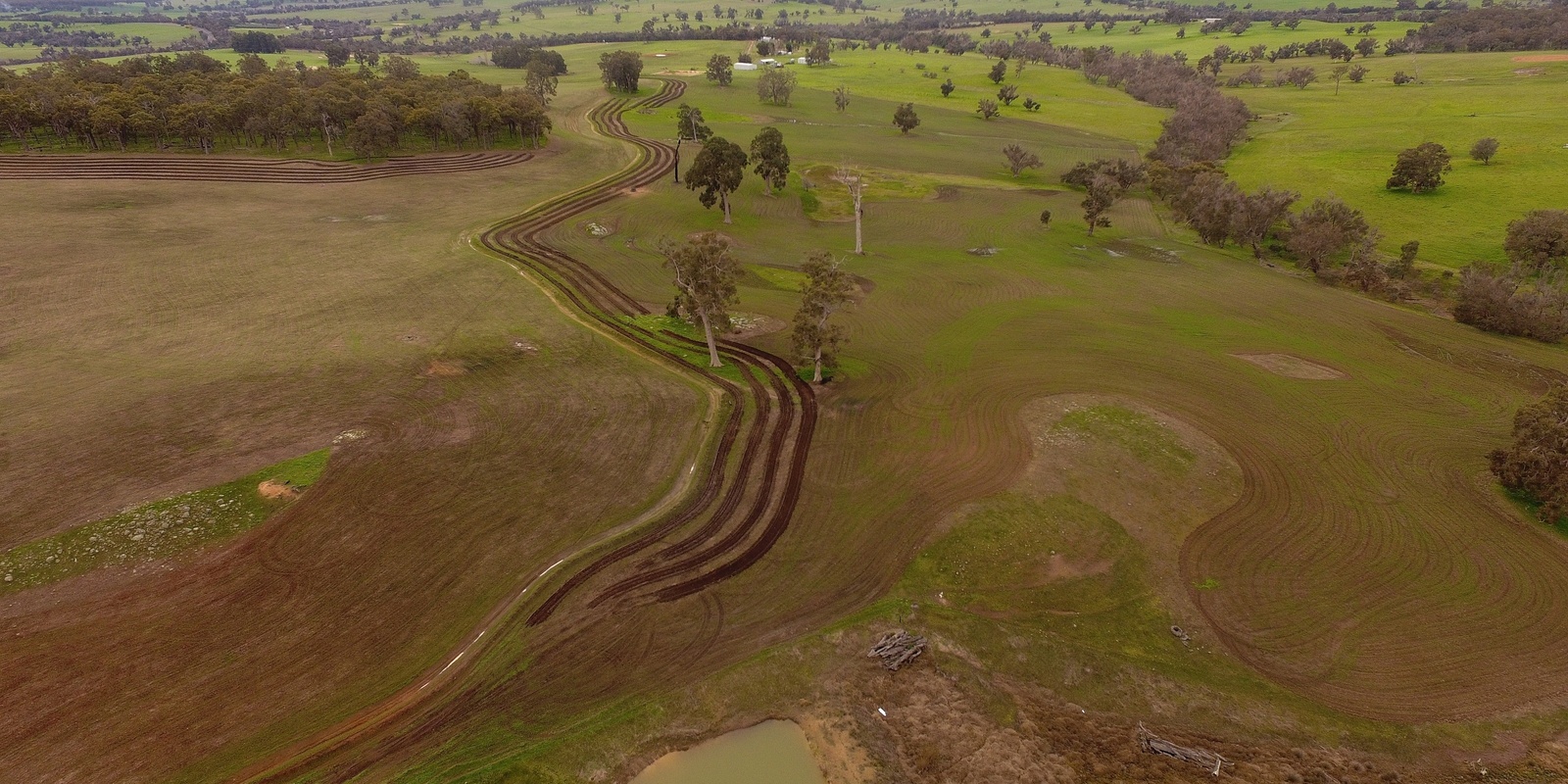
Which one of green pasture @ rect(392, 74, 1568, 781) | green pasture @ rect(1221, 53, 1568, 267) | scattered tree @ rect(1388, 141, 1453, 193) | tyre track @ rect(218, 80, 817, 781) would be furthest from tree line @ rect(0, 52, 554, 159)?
scattered tree @ rect(1388, 141, 1453, 193)

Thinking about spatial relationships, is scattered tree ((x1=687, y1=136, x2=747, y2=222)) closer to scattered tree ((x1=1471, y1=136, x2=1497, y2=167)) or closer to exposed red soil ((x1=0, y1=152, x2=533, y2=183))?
exposed red soil ((x1=0, y1=152, x2=533, y2=183))

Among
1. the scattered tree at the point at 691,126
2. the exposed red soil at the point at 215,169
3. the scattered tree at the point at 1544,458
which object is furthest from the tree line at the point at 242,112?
the scattered tree at the point at 1544,458

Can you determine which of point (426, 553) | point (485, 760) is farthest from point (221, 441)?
point (485, 760)

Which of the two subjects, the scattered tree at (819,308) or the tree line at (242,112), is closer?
the scattered tree at (819,308)

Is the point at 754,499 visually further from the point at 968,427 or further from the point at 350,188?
the point at 350,188

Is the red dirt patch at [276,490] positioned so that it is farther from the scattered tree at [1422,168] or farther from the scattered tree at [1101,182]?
the scattered tree at [1422,168]

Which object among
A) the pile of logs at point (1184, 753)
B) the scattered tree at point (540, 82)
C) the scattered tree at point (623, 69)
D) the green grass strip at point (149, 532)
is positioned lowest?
the pile of logs at point (1184, 753)

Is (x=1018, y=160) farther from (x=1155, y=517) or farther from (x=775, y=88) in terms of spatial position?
(x=1155, y=517)
